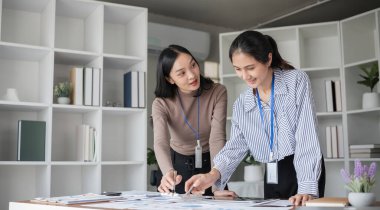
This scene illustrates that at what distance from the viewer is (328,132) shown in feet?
13.0

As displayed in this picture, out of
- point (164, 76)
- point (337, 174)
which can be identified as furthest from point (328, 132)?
point (164, 76)

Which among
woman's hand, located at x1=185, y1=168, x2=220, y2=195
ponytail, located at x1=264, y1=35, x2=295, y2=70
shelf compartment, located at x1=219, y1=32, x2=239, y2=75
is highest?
shelf compartment, located at x1=219, y1=32, x2=239, y2=75

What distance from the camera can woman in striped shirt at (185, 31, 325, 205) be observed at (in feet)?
5.51

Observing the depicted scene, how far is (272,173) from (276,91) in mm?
313

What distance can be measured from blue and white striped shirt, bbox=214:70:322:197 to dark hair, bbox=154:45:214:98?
1.49 feet

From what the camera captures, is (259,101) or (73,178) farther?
(73,178)

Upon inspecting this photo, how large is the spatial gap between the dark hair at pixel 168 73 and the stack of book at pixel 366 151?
5.96 ft

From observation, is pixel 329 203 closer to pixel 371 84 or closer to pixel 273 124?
pixel 273 124

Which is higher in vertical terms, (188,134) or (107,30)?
(107,30)

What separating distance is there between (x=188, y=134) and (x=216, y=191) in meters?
0.50

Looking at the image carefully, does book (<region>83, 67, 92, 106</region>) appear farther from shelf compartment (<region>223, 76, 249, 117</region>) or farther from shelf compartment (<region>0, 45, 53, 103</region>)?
shelf compartment (<region>223, 76, 249, 117</region>)

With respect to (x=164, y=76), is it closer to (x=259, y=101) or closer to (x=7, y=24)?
(x=259, y=101)

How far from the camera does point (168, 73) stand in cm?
234

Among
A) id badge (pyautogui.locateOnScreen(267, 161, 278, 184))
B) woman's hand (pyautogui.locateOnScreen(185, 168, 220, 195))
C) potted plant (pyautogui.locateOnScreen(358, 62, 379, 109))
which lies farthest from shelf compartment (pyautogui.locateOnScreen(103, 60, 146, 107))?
id badge (pyautogui.locateOnScreen(267, 161, 278, 184))
